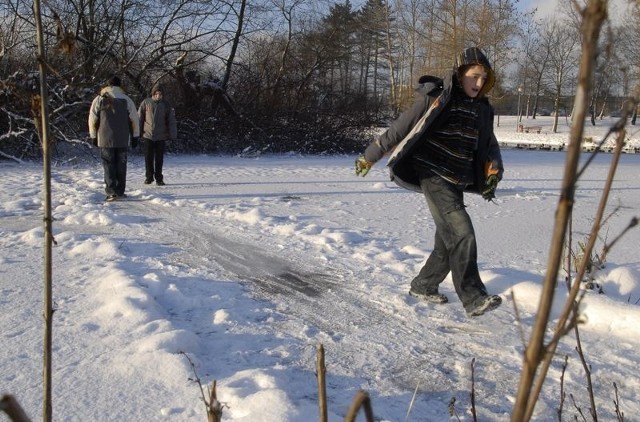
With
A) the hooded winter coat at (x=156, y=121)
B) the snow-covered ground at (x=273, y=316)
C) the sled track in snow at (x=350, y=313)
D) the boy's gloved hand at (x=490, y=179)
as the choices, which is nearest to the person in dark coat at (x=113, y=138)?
the snow-covered ground at (x=273, y=316)

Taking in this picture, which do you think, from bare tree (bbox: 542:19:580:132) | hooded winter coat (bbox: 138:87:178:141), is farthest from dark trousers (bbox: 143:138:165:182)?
bare tree (bbox: 542:19:580:132)

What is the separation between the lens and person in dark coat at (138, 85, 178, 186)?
9.55 m

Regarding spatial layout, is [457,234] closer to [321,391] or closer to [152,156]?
[321,391]

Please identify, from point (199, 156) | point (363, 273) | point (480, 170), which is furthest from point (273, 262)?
point (199, 156)

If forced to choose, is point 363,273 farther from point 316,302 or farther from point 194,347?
point 194,347

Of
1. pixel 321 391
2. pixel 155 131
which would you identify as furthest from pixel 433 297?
pixel 155 131

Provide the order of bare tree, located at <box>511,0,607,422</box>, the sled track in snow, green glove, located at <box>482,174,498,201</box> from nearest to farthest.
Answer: bare tree, located at <box>511,0,607,422</box> → the sled track in snow → green glove, located at <box>482,174,498,201</box>

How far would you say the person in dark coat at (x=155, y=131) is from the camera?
376 inches

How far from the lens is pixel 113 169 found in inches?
319

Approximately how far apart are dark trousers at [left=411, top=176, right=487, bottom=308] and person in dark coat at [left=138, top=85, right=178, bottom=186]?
6531 mm

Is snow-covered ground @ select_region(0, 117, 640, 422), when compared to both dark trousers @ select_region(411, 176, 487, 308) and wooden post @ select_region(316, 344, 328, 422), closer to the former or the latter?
dark trousers @ select_region(411, 176, 487, 308)

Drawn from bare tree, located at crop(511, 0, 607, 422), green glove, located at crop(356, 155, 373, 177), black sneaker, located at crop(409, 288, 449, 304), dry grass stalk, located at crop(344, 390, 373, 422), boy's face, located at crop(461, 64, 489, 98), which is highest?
boy's face, located at crop(461, 64, 489, 98)

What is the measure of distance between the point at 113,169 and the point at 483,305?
596cm

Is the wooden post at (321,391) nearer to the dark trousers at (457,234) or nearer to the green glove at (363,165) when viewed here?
the dark trousers at (457,234)
